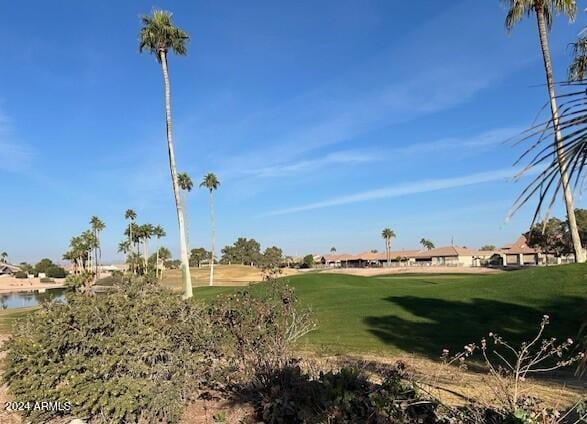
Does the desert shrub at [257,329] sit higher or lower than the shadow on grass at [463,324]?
higher

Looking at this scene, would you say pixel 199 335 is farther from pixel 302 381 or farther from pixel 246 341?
pixel 302 381

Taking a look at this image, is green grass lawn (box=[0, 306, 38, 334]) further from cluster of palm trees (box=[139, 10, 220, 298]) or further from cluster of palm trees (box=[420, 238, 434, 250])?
cluster of palm trees (box=[420, 238, 434, 250])

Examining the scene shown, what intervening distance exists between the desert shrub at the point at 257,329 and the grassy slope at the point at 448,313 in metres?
4.04

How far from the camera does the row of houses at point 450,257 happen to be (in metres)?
86.2

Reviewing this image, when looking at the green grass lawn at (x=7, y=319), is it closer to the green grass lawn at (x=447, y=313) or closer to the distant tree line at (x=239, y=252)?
the green grass lawn at (x=447, y=313)

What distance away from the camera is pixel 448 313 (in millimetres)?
15750

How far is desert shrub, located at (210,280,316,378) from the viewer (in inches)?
230

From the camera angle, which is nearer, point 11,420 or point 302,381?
point 302,381

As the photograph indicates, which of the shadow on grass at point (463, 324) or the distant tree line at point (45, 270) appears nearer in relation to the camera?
the shadow on grass at point (463, 324)

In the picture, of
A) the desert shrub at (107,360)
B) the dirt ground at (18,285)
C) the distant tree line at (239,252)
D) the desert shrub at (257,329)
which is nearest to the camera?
A: the desert shrub at (107,360)

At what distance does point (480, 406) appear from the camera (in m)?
4.47

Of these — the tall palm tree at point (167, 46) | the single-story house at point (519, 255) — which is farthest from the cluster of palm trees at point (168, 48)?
the single-story house at point (519, 255)

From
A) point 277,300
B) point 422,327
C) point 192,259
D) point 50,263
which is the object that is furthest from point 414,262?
point 277,300

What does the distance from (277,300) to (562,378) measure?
499 centimetres
